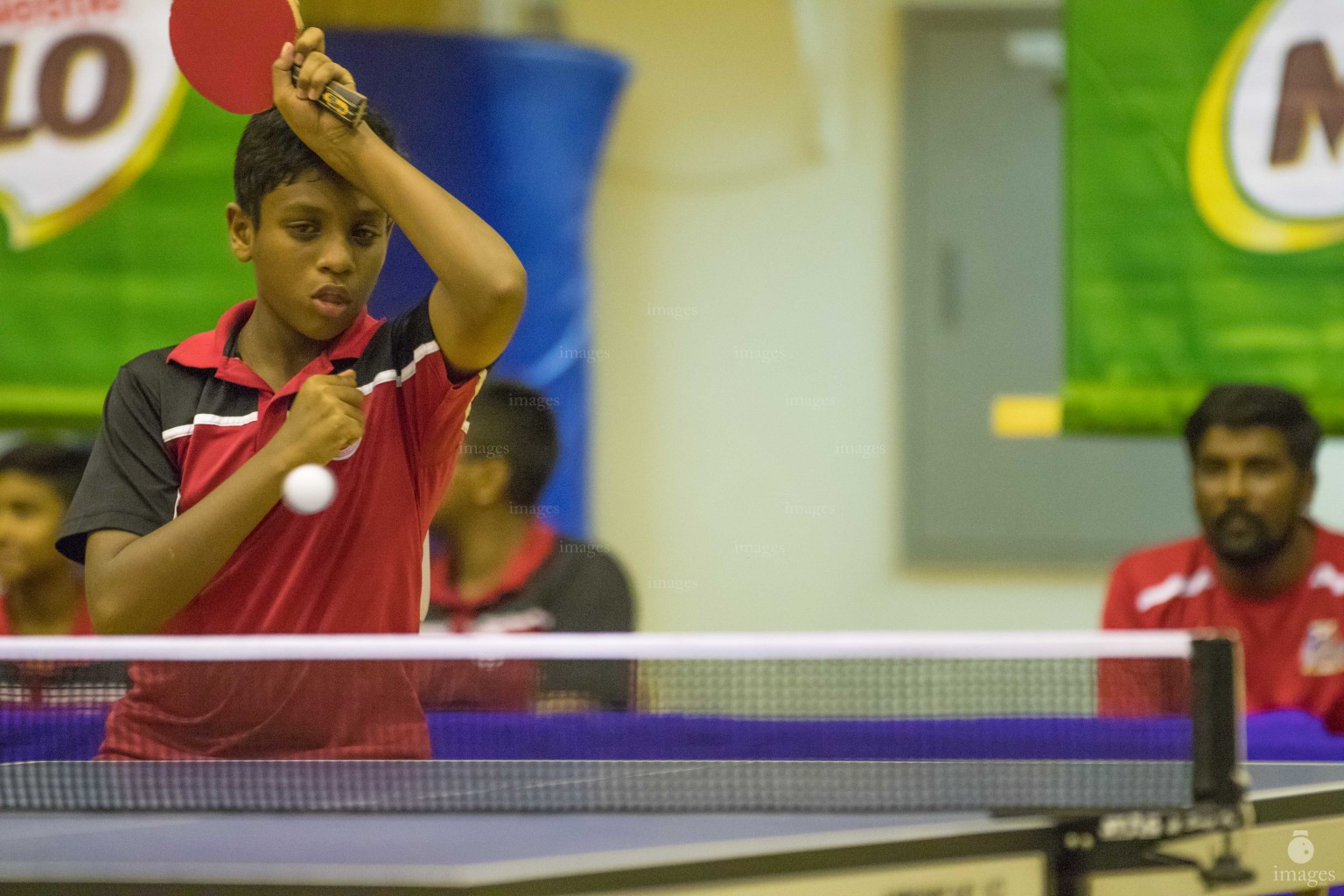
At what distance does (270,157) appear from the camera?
129cm

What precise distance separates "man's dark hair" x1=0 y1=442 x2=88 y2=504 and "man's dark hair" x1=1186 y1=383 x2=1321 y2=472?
6.00ft

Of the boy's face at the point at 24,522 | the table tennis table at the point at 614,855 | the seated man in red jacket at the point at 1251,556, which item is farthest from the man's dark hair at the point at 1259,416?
the boy's face at the point at 24,522

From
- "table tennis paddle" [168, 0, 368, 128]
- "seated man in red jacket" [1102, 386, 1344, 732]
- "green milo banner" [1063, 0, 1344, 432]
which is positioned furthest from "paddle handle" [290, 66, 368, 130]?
"green milo banner" [1063, 0, 1344, 432]

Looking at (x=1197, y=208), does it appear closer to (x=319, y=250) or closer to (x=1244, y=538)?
(x=1244, y=538)

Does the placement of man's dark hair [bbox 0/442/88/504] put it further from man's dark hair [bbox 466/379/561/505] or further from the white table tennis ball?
the white table tennis ball

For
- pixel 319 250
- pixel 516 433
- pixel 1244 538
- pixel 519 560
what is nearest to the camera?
pixel 319 250

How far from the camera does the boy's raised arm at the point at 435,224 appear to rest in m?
1.18

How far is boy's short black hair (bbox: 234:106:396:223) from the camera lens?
4.14 ft

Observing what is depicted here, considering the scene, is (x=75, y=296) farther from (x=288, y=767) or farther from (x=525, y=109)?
(x=525, y=109)

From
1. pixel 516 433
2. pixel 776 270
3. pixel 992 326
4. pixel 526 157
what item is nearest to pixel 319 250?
pixel 516 433

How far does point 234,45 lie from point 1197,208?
2.19 metres

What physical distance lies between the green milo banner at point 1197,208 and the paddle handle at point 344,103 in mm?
2071

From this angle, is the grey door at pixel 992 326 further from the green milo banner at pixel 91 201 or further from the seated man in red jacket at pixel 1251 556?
the green milo banner at pixel 91 201

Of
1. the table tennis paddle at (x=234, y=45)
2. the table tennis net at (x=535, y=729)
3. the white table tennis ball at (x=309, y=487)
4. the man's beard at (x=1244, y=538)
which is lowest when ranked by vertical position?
the table tennis net at (x=535, y=729)
